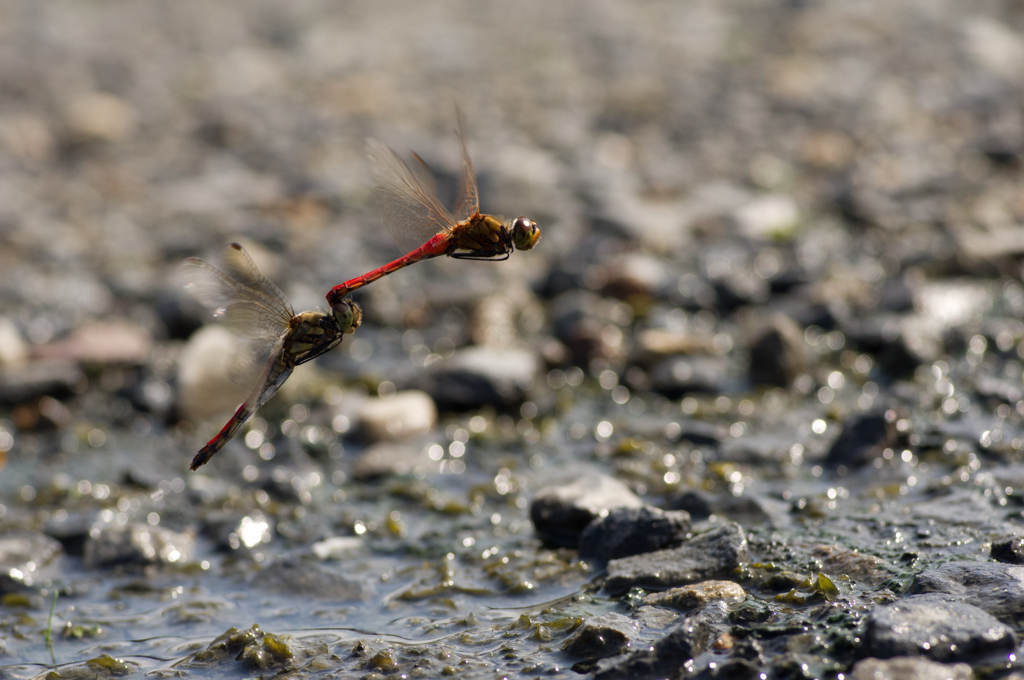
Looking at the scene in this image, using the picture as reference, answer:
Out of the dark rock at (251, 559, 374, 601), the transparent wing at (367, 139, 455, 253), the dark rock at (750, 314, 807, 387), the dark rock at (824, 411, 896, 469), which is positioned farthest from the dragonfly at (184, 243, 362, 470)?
the dark rock at (750, 314, 807, 387)

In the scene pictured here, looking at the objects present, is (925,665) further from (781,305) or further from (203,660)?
(781,305)

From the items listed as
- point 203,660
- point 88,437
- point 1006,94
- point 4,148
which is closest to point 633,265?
point 88,437

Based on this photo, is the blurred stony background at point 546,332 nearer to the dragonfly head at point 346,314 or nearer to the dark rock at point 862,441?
the dark rock at point 862,441

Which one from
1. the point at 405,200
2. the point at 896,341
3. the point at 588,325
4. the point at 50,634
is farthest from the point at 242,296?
the point at 896,341

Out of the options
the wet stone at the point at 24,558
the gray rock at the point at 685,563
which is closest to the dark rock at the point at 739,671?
the gray rock at the point at 685,563

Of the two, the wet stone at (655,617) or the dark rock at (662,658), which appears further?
the wet stone at (655,617)
